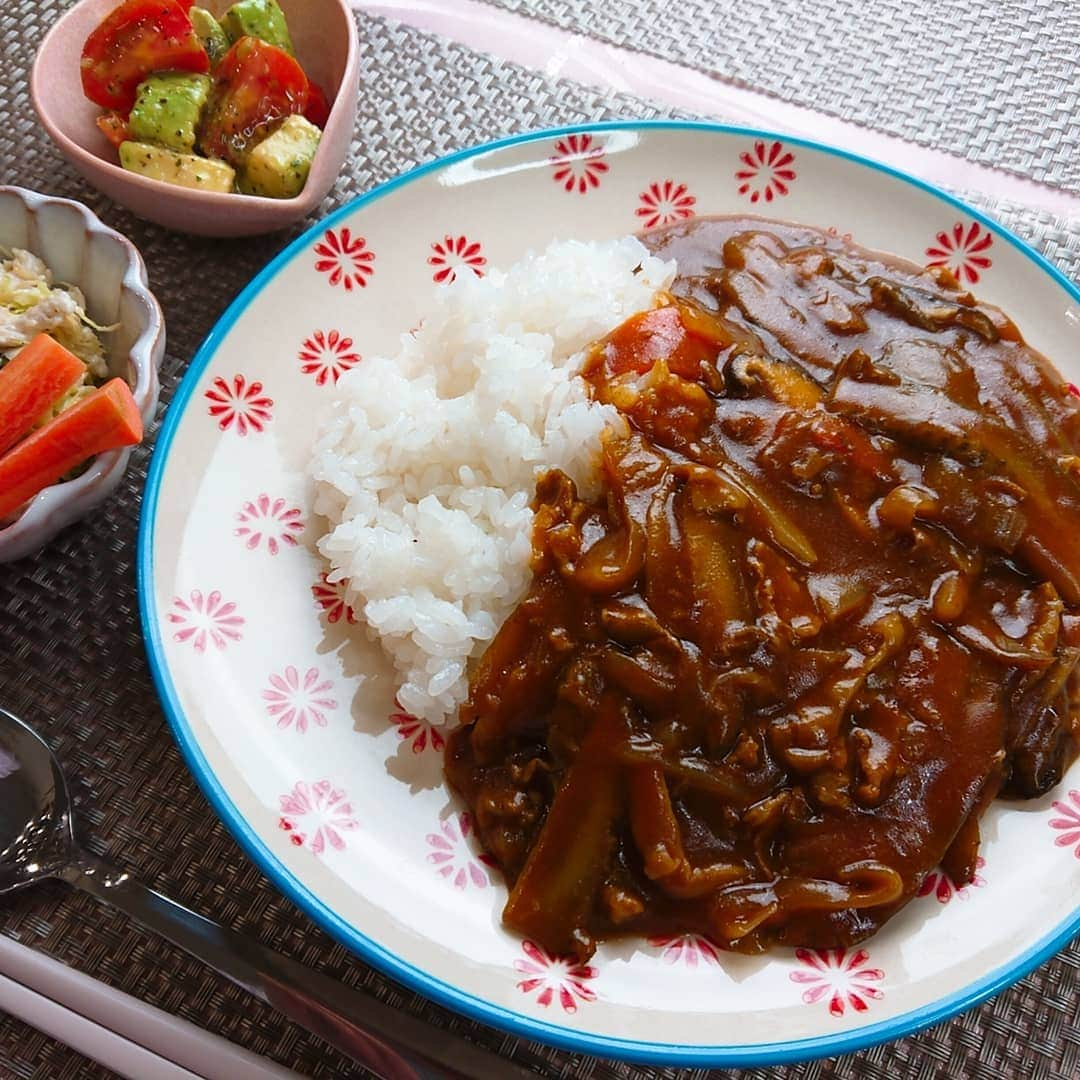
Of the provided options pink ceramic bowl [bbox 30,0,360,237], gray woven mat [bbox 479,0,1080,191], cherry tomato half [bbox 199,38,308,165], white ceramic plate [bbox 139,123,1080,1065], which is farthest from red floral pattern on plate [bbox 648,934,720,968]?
gray woven mat [bbox 479,0,1080,191]

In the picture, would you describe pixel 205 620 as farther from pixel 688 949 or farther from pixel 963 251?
pixel 963 251

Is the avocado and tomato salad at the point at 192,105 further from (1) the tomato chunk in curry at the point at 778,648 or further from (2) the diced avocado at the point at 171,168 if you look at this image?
(1) the tomato chunk in curry at the point at 778,648

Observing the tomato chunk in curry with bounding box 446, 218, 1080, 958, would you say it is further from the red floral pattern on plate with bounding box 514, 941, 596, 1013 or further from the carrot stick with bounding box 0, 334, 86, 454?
the carrot stick with bounding box 0, 334, 86, 454

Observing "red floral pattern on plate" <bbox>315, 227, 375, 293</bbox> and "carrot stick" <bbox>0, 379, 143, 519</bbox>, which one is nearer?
"carrot stick" <bbox>0, 379, 143, 519</bbox>

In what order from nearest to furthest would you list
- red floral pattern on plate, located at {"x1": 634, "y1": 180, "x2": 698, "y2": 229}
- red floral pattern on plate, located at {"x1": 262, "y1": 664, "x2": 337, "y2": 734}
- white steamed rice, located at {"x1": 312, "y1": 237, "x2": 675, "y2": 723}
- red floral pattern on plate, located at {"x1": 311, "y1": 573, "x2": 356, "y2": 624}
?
red floral pattern on plate, located at {"x1": 262, "y1": 664, "x2": 337, "y2": 734}, white steamed rice, located at {"x1": 312, "y1": 237, "x2": 675, "y2": 723}, red floral pattern on plate, located at {"x1": 311, "y1": 573, "x2": 356, "y2": 624}, red floral pattern on plate, located at {"x1": 634, "y1": 180, "x2": 698, "y2": 229}

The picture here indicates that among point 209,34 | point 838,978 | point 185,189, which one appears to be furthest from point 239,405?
point 838,978

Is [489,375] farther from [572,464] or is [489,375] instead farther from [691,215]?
[691,215]

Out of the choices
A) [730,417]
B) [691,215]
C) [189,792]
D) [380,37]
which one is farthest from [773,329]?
[380,37]
